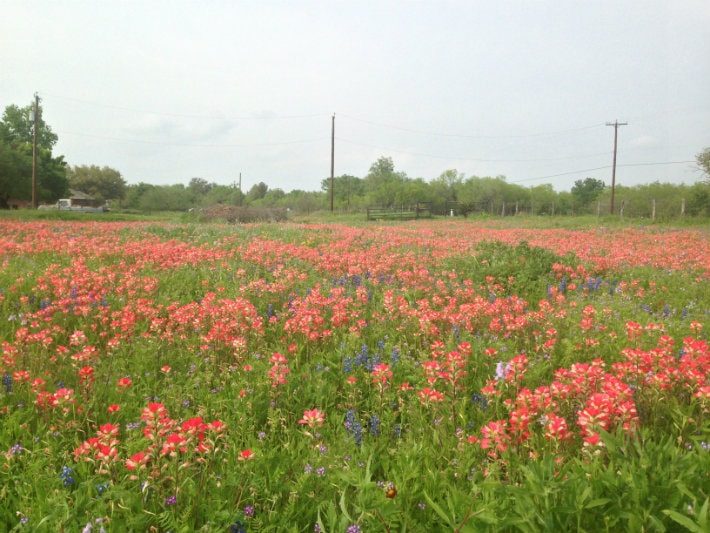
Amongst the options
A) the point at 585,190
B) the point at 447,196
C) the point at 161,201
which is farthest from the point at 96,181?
the point at 585,190

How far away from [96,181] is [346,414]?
10465 cm

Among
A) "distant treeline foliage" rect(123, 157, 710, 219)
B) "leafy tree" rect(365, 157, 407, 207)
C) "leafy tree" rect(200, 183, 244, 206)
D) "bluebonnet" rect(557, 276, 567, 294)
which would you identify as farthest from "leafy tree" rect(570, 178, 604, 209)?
"bluebonnet" rect(557, 276, 567, 294)

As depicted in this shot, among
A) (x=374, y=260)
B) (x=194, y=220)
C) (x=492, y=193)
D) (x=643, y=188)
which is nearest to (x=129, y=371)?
(x=374, y=260)

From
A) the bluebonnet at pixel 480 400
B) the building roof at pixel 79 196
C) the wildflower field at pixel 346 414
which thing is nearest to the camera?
the wildflower field at pixel 346 414

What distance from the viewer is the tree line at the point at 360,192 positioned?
4759 cm

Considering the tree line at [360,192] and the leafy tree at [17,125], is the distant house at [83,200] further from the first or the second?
the leafy tree at [17,125]

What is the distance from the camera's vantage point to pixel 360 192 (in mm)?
122188

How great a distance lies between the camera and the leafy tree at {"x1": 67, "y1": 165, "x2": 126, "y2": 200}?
299 feet

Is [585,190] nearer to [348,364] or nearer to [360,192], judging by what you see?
[360,192]

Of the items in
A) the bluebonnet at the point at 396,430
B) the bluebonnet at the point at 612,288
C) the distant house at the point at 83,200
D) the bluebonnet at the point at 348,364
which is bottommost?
the bluebonnet at the point at 396,430

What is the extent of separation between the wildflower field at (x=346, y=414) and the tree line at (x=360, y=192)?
34.3 metres

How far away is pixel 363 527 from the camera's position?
1752mm

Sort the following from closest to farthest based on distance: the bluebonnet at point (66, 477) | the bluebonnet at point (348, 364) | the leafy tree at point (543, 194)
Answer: the bluebonnet at point (66, 477) → the bluebonnet at point (348, 364) → the leafy tree at point (543, 194)

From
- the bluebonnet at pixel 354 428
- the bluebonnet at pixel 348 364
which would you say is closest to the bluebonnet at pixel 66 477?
the bluebonnet at pixel 354 428
